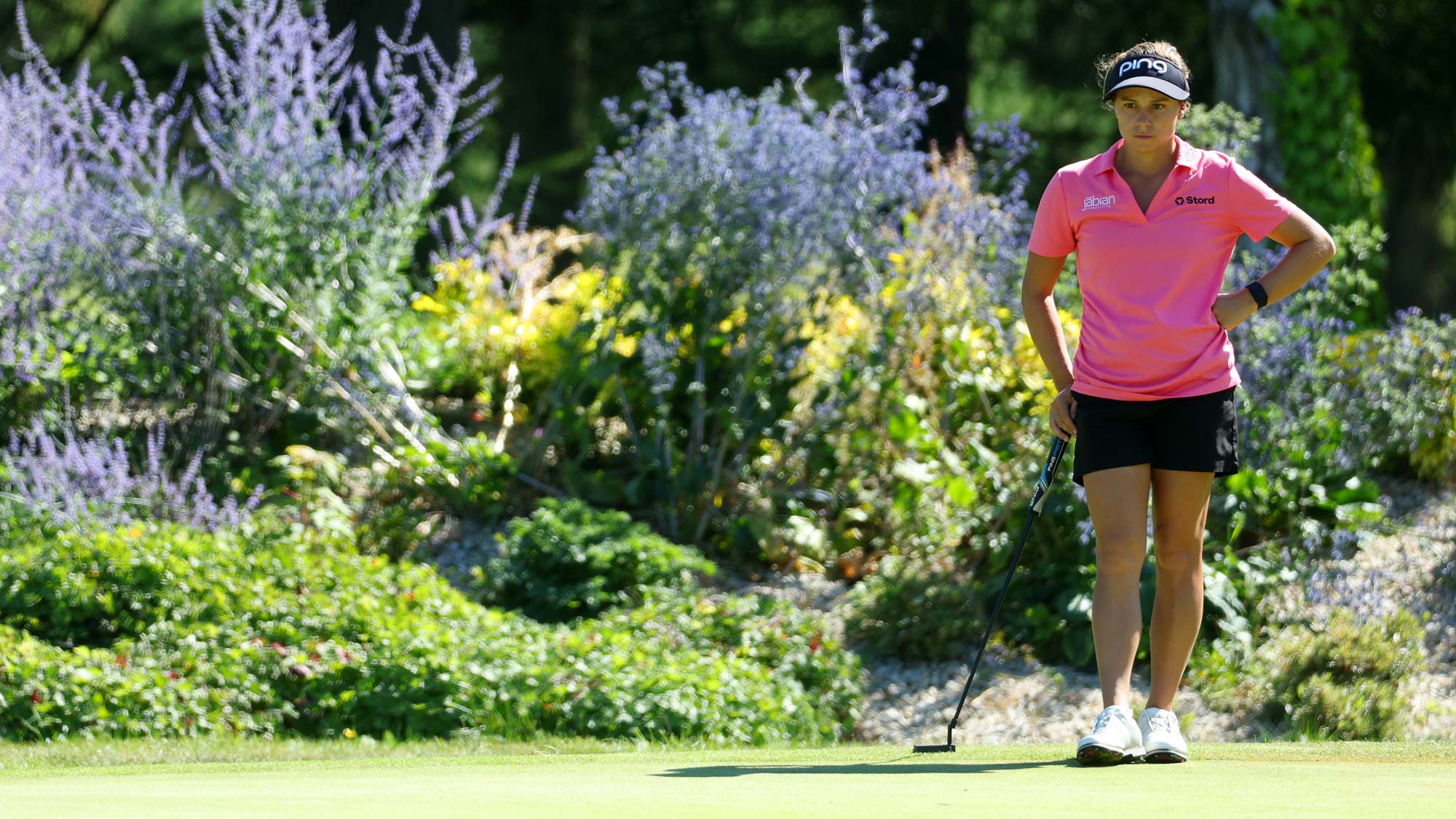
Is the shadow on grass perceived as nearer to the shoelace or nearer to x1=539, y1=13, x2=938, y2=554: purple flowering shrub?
the shoelace

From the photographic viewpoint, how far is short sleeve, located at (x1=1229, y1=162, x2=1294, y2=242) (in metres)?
3.83

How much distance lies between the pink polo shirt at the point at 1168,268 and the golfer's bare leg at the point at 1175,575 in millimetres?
278

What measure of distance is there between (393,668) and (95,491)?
7.66ft

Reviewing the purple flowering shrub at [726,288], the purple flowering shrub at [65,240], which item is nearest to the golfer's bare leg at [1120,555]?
the purple flowering shrub at [726,288]

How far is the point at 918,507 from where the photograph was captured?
22.1ft

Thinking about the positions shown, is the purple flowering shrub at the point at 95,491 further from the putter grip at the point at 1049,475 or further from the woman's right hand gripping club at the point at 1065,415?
the woman's right hand gripping club at the point at 1065,415

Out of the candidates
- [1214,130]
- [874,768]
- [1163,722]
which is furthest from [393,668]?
[1214,130]

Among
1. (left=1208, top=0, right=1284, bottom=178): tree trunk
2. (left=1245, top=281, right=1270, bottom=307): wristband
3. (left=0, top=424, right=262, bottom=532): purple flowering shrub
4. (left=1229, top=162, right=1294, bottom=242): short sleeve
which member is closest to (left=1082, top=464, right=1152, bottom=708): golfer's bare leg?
(left=1245, top=281, right=1270, bottom=307): wristband

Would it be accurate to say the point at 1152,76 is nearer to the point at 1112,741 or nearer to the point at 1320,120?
the point at 1112,741

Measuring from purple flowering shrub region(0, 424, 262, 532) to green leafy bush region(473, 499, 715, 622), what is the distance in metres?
1.10

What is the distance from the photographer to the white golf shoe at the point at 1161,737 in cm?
380

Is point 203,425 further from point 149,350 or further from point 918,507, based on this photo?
point 918,507

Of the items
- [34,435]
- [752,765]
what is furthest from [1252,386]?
[34,435]

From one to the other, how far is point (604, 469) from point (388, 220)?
1.61 metres
